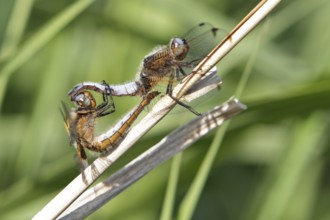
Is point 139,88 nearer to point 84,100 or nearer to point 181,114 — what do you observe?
point 84,100

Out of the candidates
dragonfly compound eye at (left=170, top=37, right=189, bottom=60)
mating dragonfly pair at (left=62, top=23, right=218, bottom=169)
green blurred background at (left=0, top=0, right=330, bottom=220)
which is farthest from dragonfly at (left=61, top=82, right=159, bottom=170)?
green blurred background at (left=0, top=0, right=330, bottom=220)

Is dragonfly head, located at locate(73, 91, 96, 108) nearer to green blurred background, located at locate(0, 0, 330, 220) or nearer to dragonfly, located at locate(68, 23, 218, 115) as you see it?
dragonfly, located at locate(68, 23, 218, 115)

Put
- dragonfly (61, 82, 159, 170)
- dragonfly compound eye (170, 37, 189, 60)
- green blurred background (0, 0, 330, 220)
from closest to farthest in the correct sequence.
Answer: dragonfly (61, 82, 159, 170)
dragonfly compound eye (170, 37, 189, 60)
green blurred background (0, 0, 330, 220)

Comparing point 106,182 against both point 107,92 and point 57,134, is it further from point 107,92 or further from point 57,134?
point 57,134

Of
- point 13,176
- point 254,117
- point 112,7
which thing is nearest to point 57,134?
point 13,176

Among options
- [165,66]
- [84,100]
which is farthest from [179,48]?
[84,100]

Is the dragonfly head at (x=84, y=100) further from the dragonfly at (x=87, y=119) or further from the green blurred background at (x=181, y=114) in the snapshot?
the green blurred background at (x=181, y=114)

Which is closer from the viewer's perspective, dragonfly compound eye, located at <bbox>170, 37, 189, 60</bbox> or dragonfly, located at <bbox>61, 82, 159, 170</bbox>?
dragonfly, located at <bbox>61, 82, 159, 170</bbox>
